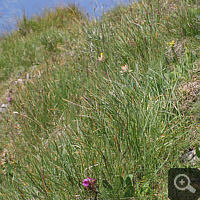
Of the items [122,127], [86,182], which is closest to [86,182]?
[86,182]

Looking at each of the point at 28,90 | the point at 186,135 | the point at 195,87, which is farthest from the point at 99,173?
the point at 28,90

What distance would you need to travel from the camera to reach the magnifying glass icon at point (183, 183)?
1.34 m

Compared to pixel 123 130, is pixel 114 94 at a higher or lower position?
higher

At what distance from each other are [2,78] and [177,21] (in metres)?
5.47

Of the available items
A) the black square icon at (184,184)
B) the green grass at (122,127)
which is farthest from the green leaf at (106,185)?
the black square icon at (184,184)

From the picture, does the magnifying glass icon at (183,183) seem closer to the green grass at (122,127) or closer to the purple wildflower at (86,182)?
the green grass at (122,127)

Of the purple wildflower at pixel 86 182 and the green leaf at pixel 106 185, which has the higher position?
the purple wildflower at pixel 86 182

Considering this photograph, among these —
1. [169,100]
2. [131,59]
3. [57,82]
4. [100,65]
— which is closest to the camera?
[169,100]

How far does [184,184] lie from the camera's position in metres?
1.38

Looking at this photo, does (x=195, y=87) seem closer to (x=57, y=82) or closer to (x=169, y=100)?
(x=169, y=100)

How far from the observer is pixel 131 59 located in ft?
9.27

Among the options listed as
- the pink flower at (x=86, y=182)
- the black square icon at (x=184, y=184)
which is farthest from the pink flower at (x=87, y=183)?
the black square icon at (x=184, y=184)

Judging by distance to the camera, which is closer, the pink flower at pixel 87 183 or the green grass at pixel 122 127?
the pink flower at pixel 87 183

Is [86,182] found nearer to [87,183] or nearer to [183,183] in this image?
[87,183]
